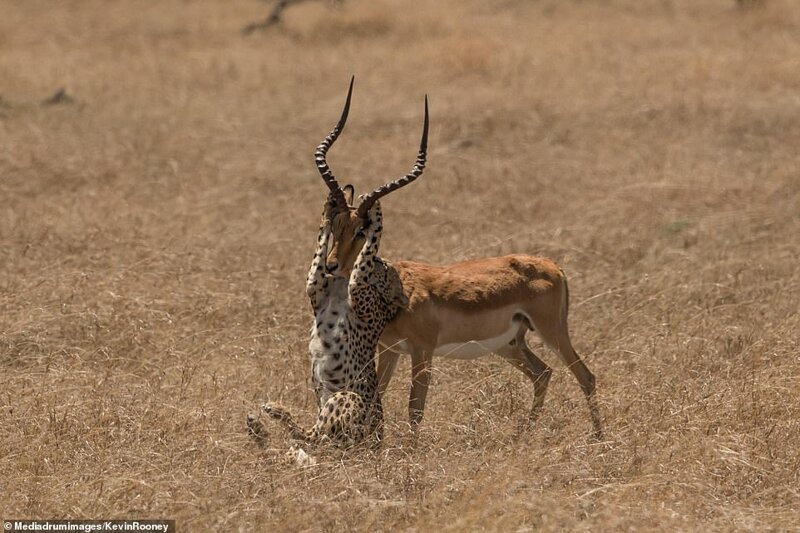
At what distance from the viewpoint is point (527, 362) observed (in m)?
7.23

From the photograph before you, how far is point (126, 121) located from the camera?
580 inches

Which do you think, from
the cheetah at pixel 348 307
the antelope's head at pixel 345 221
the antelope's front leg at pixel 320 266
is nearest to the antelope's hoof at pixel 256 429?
the cheetah at pixel 348 307

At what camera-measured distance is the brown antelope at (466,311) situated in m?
6.39

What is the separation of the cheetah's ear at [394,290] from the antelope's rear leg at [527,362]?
0.99 m

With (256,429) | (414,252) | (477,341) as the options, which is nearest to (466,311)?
(477,341)

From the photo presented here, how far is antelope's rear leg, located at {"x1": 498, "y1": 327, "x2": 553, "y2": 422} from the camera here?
707 centimetres

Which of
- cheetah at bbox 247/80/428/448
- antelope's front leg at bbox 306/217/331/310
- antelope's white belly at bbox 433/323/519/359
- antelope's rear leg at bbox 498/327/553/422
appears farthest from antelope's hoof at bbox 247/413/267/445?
antelope's rear leg at bbox 498/327/553/422

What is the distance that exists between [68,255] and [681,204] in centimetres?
545

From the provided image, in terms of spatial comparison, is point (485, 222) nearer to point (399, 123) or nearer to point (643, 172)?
point (643, 172)

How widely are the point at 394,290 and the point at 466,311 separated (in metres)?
0.52

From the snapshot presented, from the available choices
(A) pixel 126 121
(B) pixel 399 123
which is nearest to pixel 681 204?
(B) pixel 399 123

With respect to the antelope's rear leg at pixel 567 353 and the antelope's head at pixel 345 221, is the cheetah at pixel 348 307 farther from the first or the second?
the antelope's rear leg at pixel 567 353

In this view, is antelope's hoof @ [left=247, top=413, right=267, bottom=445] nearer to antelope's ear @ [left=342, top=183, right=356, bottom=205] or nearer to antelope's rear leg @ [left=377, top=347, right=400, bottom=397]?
antelope's rear leg @ [left=377, top=347, right=400, bottom=397]

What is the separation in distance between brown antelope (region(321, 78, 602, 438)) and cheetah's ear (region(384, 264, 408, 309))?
5 cm
